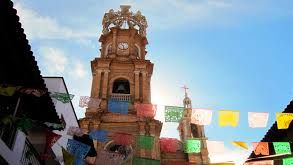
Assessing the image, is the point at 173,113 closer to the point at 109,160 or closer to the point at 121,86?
the point at 109,160

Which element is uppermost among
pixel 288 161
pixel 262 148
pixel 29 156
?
pixel 262 148

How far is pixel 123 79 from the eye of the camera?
3284 cm

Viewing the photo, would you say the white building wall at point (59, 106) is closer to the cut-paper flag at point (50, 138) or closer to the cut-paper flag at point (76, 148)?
the cut-paper flag at point (76, 148)

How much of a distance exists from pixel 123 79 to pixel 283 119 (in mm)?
22300

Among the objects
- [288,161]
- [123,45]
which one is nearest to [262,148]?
[288,161]

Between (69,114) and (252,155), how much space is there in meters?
7.62

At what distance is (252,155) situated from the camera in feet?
48.6

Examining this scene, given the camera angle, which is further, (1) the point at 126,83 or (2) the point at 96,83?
(1) the point at 126,83

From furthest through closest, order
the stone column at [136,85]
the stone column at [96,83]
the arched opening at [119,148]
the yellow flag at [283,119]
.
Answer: the stone column at [96,83], the stone column at [136,85], the arched opening at [119,148], the yellow flag at [283,119]

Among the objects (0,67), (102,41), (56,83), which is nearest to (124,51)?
(102,41)

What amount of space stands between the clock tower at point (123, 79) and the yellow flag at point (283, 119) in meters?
12.3

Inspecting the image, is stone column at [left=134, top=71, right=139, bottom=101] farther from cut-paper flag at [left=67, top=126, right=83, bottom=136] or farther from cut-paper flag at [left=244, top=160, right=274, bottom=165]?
cut-paper flag at [left=67, top=126, right=83, bottom=136]

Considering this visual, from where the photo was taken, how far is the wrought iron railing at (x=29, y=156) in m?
10.7

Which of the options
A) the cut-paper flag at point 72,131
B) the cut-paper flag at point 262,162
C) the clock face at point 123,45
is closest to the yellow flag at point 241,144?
the cut-paper flag at point 262,162
